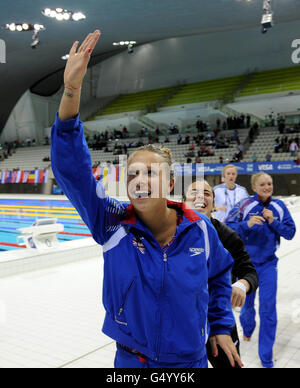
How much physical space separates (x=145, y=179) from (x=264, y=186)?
2.16 m

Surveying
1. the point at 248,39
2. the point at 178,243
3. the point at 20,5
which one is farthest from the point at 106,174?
the point at 248,39

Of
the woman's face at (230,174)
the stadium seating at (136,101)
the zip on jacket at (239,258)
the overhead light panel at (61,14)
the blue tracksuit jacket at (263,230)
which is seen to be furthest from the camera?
the stadium seating at (136,101)

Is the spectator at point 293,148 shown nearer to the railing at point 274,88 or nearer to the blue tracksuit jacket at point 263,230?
the railing at point 274,88

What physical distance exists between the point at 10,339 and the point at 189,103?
28149mm

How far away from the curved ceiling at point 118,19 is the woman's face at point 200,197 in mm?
15488

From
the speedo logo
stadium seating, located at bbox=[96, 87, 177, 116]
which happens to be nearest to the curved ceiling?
stadium seating, located at bbox=[96, 87, 177, 116]

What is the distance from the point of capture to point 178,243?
128 centimetres

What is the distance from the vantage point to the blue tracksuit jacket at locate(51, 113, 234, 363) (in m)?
1.22

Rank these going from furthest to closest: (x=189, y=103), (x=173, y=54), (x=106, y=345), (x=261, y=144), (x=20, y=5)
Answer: (x=173, y=54) → (x=189, y=103) → (x=261, y=144) → (x=20, y=5) → (x=106, y=345)

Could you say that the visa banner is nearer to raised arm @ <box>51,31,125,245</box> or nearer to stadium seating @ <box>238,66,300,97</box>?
stadium seating @ <box>238,66,300,97</box>

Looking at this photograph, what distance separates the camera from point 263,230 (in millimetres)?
3156

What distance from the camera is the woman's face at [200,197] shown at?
220 centimetres

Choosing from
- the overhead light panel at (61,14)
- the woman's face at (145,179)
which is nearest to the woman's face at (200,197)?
the woman's face at (145,179)
